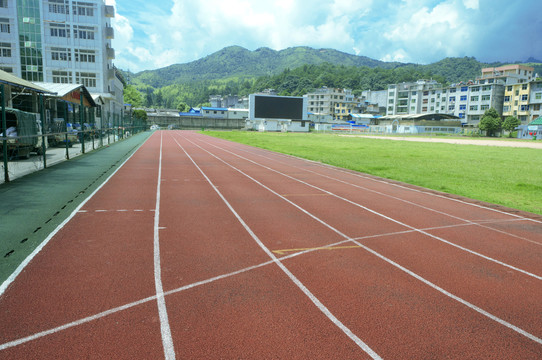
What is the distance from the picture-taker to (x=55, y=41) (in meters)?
50.2

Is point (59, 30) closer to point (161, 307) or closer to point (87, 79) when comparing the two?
point (87, 79)

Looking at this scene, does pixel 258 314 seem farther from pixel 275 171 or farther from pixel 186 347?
pixel 275 171

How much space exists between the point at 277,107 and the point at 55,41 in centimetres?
5196

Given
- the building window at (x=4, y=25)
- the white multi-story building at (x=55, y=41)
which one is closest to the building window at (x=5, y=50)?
Result: the white multi-story building at (x=55, y=41)

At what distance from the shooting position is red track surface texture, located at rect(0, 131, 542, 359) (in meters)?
3.14

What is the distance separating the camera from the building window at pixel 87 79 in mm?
51344

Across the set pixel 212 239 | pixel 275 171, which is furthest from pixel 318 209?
pixel 275 171

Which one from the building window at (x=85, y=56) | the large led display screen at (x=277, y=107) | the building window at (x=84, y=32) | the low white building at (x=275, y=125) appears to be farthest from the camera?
the low white building at (x=275, y=125)

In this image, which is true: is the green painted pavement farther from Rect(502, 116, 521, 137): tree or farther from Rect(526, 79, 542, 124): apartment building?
Rect(526, 79, 542, 124): apartment building

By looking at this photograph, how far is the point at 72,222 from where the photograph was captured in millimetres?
6562

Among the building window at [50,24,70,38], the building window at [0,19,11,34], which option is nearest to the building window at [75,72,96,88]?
the building window at [50,24,70,38]

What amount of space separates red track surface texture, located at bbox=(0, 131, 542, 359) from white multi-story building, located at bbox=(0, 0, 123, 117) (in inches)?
1931

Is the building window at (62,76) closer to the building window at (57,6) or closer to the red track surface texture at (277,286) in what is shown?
the building window at (57,6)

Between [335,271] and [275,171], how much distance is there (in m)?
10.1
